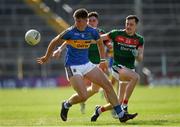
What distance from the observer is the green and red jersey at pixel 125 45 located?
17.0 meters

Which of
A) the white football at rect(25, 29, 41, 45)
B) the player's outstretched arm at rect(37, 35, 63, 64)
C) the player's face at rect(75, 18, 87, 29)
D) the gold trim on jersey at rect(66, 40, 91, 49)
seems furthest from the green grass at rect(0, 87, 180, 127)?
the player's face at rect(75, 18, 87, 29)

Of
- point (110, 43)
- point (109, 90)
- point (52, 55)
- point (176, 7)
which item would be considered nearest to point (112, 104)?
point (109, 90)

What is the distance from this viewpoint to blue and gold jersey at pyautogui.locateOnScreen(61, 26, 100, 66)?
1499 cm

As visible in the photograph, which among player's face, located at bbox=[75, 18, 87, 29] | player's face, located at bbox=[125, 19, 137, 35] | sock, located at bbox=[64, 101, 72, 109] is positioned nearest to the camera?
player's face, located at bbox=[75, 18, 87, 29]

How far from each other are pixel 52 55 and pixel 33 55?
2989 centimetres

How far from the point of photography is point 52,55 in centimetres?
1505

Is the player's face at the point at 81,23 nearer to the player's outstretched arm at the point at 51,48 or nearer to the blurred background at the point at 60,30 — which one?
the player's outstretched arm at the point at 51,48

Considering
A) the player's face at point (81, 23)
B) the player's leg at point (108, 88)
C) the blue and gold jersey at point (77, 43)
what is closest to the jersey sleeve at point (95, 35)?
the blue and gold jersey at point (77, 43)

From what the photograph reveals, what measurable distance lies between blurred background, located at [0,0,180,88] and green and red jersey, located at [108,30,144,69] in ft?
88.3

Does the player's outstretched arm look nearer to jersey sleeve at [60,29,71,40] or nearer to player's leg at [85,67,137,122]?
jersey sleeve at [60,29,71,40]

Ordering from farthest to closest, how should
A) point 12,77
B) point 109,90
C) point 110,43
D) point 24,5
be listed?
point 24,5 < point 12,77 < point 110,43 < point 109,90

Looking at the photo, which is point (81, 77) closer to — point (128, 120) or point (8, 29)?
point (128, 120)

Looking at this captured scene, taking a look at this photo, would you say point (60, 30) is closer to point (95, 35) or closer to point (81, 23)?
point (95, 35)

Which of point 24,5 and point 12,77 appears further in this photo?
point 24,5
